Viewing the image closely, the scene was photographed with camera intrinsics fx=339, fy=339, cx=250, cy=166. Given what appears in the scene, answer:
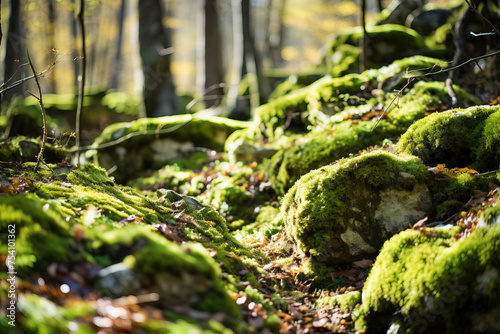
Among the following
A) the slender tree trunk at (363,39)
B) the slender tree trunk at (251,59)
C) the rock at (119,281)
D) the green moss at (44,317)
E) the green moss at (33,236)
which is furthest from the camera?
the slender tree trunk at (251,59)

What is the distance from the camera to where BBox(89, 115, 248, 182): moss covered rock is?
891 centimetres

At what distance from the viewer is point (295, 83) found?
12.2m

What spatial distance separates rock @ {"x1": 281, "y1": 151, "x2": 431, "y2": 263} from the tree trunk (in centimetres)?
943

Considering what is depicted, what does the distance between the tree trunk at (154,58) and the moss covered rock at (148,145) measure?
10.7ft

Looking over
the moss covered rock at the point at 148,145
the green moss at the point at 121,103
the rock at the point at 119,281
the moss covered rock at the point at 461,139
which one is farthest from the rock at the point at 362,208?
the green moss at the point at 121,103

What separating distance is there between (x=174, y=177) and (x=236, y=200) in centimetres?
219

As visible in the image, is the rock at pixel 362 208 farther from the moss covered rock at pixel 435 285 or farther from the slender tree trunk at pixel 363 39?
the slender tree trunk at pixel 363 39

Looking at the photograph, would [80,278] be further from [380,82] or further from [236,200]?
[380,82]

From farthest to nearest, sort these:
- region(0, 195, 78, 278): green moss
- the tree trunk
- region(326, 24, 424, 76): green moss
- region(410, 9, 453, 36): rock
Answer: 1. the tree trunk
2. region(410, 9, 453, 36): rock
3. region(326, 24, 424, 76): green moss
4. region(0, 195, 78, 278): green moss

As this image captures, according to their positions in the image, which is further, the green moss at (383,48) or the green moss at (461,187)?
the green moss at (383,48)

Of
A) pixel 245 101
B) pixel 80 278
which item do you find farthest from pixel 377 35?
pixel 80 278

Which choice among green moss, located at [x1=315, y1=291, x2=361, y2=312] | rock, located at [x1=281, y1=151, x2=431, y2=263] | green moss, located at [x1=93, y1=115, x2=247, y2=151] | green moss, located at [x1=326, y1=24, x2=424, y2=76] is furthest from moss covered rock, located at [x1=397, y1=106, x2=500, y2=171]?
green moss, located at [x1=326, y1=24, x2=424, y2=76]

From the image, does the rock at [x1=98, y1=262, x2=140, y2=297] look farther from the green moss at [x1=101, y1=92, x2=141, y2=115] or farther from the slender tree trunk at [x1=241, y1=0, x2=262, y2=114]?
the green moss at [x1=101, y1=92, x2=141, y2=115]

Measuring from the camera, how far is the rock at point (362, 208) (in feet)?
12.9
